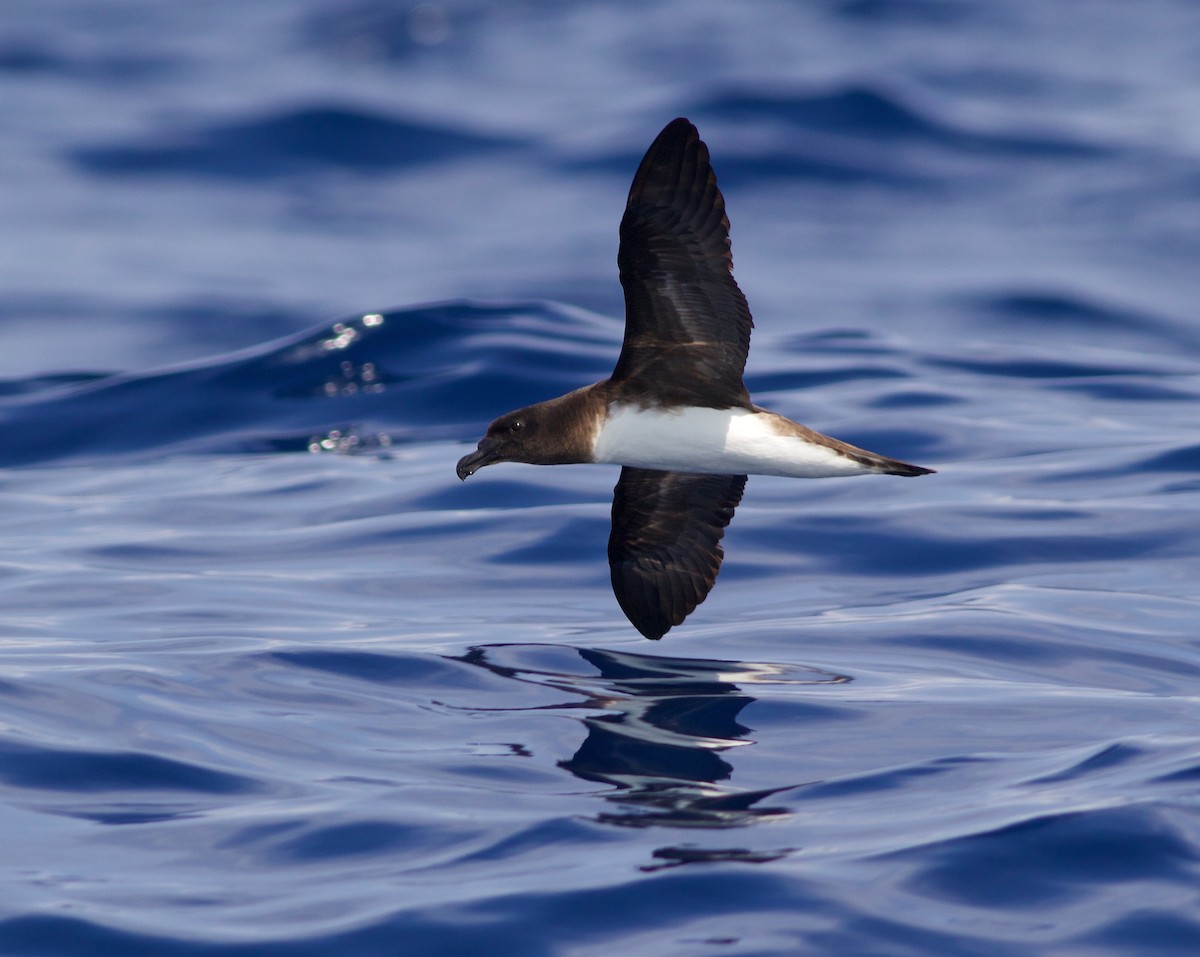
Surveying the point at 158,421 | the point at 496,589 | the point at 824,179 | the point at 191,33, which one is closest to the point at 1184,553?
the point at 496,589

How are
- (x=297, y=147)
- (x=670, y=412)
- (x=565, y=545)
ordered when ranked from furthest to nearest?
(x=297, y=147) < (x=565, y=545) < (x=670, y=412)

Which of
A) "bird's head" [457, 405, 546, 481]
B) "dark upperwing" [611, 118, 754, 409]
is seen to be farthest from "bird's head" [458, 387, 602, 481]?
"dark upperwing" [611, 118, 754, 409]

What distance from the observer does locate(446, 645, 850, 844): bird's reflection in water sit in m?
6.56

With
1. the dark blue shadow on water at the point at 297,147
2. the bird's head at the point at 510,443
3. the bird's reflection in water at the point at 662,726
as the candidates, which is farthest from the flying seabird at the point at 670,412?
the dark blue shadow on water at the point at 297,147

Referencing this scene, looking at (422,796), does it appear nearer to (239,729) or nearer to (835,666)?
(239,729)

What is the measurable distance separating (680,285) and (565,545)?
3933mm

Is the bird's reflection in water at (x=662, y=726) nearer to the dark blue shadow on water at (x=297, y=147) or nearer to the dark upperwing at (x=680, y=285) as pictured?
the dark upperwing at (x=680, y=285)

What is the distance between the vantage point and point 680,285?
7.36 metres

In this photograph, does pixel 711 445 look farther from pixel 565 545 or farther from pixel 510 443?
pixel 565 545

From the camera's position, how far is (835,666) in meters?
8.75

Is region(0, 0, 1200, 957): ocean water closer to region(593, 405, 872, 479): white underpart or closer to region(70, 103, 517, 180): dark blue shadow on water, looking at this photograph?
region(70, 103, 517, 180): dark blue shadow on water

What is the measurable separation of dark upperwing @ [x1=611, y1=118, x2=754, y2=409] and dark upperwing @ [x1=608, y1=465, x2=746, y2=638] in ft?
3.12

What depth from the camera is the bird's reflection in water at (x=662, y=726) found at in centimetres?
656

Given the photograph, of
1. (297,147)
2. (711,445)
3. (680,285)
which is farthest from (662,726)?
(297,147)
